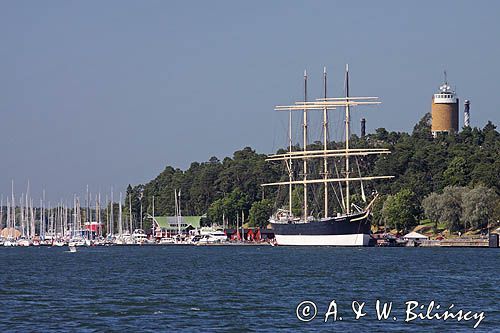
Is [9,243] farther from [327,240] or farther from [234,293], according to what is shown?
[234,293]

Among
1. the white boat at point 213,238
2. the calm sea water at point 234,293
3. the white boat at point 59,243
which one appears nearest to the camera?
the calm sea water at point 234,293

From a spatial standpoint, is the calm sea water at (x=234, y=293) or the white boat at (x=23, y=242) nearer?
the calm sea water at (x=234, y=293)

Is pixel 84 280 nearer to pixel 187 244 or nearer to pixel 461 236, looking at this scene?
pixel 461 236

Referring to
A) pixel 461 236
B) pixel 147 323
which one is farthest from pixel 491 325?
pixel 461 236

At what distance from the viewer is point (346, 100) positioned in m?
161

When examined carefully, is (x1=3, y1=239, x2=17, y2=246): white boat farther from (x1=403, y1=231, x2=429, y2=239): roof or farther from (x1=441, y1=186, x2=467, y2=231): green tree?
(x1=441, y1=186, x2=467, y2=231): green tree

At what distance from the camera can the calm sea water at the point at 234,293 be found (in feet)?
158

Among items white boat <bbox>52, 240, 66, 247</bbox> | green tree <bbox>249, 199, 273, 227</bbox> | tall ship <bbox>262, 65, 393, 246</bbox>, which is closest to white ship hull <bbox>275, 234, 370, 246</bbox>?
tall ship <bbox>262, 65, 393, 246</bbox>

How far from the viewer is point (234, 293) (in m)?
64.3

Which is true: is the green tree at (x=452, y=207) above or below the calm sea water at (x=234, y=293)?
above

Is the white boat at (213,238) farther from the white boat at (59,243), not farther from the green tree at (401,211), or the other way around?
the green tree at (401,211)

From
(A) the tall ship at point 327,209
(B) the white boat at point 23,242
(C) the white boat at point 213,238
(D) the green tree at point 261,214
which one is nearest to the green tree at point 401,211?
(A) the tall ship at point 327,209

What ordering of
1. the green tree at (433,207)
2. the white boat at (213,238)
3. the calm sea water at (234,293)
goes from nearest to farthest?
the calm sea water at (234,293) → the green tree at (433,207) → the white boat at (213,238)

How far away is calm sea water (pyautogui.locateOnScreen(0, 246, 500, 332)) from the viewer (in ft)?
158
